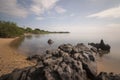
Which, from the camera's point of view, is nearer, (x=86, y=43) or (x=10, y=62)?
(x=10, y=62)

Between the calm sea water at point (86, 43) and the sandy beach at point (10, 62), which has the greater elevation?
the sandy beach at point (10, 62)

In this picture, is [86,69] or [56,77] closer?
[56,77]

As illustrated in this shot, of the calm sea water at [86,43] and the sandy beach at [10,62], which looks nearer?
the sandy beach at [10,62]

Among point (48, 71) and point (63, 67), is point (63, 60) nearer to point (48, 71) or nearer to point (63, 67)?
point (63, 67)

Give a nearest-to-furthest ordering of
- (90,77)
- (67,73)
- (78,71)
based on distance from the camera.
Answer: (67,73)
(78,71)
(90,77)

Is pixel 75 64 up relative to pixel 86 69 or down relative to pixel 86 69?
up

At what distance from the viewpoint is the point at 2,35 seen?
2490 inches

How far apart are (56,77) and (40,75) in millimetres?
1244

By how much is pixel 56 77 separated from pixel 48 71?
698 millimetres

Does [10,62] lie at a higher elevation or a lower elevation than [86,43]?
higher

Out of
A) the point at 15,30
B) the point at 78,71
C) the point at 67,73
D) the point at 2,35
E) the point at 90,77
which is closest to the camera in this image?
the point at 67,73

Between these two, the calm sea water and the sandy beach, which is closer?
the sandy beach

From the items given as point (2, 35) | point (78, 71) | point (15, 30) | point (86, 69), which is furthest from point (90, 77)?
point (15, 30)

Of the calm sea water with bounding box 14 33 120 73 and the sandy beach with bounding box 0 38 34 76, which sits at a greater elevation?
the sandy beach with bounding box 0 38 34 76
